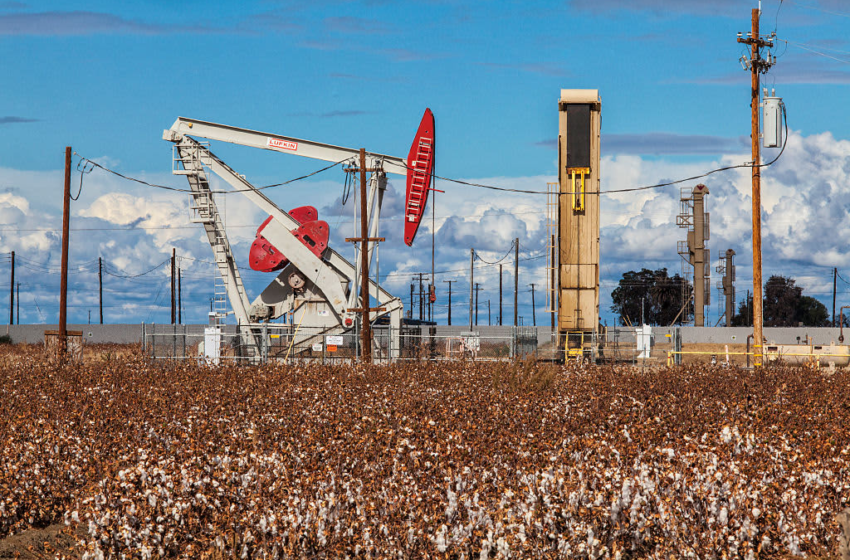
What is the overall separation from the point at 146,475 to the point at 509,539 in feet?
10.3

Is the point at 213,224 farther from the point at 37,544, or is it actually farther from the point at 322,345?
the point at 37,544

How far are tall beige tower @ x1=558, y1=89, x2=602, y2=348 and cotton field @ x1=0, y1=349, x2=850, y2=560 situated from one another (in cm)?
1261

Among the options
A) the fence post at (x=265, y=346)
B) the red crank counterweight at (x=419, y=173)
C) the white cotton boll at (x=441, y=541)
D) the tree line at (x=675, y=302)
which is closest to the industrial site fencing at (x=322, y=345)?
the fence post at (x=265, y=346)

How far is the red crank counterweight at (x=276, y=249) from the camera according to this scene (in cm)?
2823

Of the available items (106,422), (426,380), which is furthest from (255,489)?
(426,380)

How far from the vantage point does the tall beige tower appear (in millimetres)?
24609

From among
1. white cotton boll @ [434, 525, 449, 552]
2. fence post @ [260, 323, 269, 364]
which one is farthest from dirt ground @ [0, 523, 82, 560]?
fence post @ [260, 323, 269, 364]

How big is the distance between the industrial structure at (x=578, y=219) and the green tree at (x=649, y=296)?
6651 centimetres

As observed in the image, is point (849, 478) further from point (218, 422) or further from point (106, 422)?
point (106, 422)

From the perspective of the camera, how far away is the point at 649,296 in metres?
98.6

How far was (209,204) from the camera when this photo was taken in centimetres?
2852

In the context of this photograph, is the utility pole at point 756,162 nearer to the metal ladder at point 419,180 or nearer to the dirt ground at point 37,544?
the metal ladder at point 419,180

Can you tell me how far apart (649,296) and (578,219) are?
76.5 m

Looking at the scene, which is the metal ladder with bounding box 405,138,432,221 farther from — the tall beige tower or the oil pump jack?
the tall beige tower
